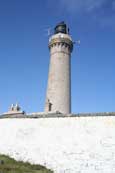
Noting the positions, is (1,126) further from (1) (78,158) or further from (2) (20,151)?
(1) (78,158)

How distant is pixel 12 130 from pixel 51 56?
20194mm

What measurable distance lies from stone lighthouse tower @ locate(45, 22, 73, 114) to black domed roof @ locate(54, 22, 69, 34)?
199 cm

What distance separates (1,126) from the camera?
20.1 metres

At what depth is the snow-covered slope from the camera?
17.0 metres

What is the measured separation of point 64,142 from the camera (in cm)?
1802

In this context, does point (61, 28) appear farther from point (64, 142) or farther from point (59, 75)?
point (64, 142)

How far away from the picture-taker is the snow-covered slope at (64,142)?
16984mm

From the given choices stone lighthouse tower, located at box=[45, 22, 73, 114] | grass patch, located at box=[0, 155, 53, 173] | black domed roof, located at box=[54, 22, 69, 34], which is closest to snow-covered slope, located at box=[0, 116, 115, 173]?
grass patch, located at box=[0, 155, 53, 173]

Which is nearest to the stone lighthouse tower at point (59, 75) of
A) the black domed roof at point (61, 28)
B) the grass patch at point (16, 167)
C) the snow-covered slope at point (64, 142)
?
the black domed roof at point (61, 28)

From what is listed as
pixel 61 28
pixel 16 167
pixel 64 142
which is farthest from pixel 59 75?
pixel 16 167

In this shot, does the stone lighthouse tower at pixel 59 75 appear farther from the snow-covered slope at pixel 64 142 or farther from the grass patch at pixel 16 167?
the grass patch at pixel 16 167

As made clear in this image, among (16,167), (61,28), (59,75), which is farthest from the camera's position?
(61,28)

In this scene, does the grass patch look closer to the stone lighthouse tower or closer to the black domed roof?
the stone lighthouse tower

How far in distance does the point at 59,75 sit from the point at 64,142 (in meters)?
19.2
